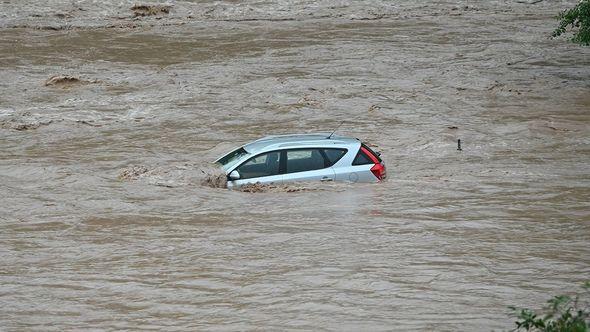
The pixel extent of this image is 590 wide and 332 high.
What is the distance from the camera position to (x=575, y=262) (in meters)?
12.1

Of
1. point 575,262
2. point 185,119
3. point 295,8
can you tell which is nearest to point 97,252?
point 575,262

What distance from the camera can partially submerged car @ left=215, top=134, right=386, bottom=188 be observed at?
15.4 metres

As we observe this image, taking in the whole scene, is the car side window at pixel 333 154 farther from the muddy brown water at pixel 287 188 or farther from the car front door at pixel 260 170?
the car front door at pixel 260 170

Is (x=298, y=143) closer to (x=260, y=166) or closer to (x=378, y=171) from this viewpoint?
(x=260, y=166)

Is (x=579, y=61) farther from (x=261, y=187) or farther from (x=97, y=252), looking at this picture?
(x=97, y=252)

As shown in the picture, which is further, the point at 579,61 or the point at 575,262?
the point at 579,61

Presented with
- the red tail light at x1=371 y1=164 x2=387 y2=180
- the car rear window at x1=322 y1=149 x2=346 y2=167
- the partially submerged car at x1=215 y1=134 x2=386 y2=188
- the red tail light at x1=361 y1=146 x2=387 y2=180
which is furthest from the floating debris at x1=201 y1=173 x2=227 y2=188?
the red tail light at x1=371 y1=164 x2=387 y2=180

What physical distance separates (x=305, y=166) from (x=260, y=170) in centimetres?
66

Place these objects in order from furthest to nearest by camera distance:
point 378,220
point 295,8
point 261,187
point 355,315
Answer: point 295,8
point 261,187
point 378,220
point 355,315

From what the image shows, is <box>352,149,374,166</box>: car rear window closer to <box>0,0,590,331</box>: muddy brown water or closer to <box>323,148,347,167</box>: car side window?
<box>323,148,347,167</box>: car side window

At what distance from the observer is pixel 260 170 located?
15.5m

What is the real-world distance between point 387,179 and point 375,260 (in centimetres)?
472

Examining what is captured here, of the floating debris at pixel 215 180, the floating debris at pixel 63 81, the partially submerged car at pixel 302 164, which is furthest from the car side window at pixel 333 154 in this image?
the floating debris at pixel 63 81

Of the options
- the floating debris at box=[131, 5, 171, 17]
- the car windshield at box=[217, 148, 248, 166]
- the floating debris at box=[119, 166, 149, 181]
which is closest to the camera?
the car windshield at box=[217, 148, 248, 166]
